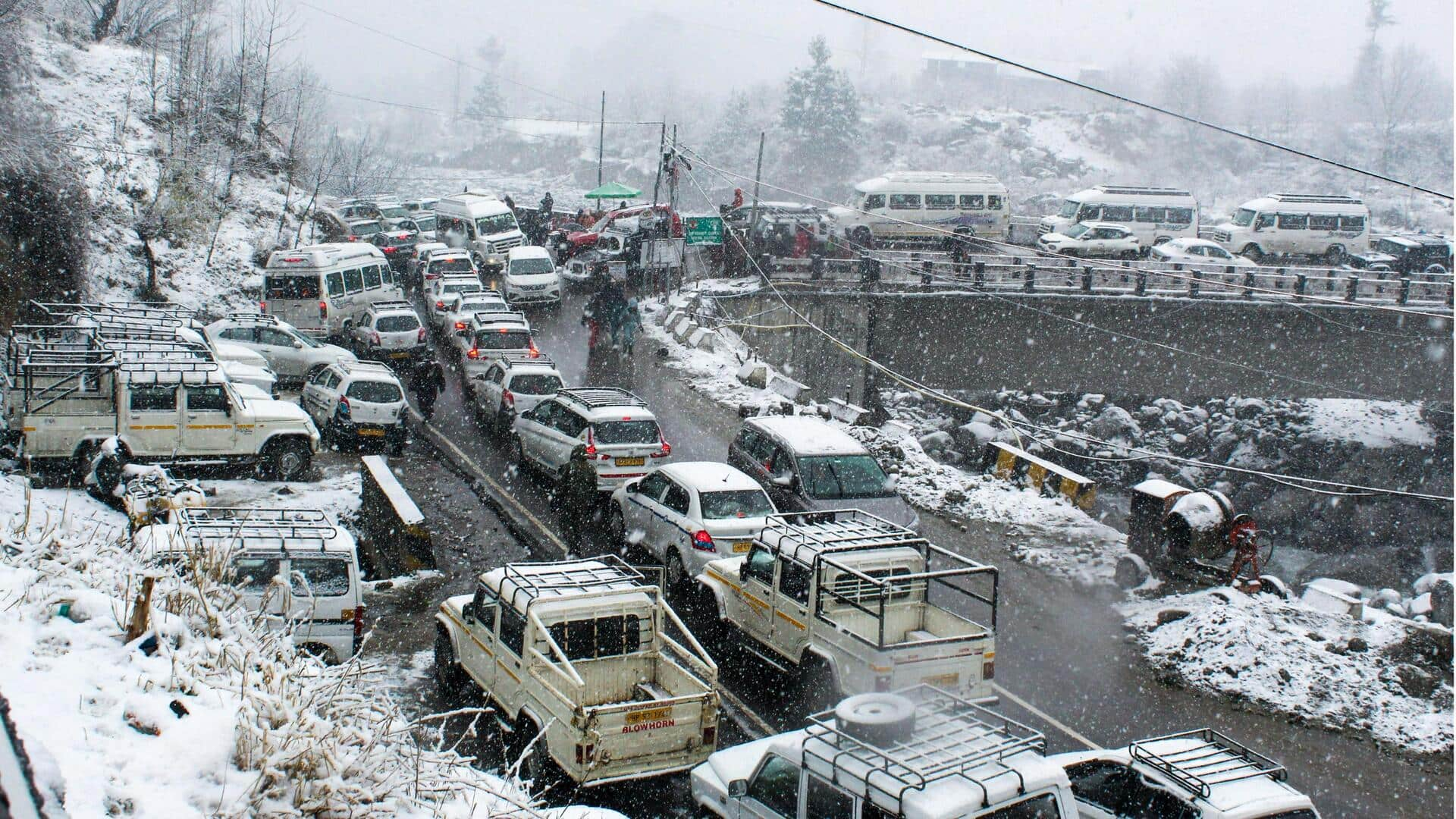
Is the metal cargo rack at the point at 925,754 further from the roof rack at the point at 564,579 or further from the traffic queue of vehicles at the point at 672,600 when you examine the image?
the roof rack at the point at 564,579

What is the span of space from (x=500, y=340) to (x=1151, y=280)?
67.3 feet

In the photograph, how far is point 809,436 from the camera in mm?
16578

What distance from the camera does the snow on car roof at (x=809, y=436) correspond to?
16.1 metres

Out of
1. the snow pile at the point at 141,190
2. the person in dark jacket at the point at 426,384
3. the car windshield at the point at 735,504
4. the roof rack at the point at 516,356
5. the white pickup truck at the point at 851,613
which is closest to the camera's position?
the white pickup truck at the point at 851,613

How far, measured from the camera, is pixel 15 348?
16.3 metres

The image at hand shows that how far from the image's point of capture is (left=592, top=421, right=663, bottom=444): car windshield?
17.1 m

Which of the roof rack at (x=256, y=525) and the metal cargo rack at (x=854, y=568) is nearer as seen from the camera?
the metal cargo rack at (x=854, y=568)

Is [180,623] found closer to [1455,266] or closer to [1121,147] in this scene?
[1455,266]

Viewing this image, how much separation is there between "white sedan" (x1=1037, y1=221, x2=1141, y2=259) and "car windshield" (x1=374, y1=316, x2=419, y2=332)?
78.3 ft

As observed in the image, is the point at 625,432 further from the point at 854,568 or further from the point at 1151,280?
the point at 1151,280

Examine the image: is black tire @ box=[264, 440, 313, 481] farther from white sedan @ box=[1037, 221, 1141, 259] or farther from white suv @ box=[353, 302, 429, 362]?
white sedan @ box=[1037, 221, 1141, 259]

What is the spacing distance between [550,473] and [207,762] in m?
13.1

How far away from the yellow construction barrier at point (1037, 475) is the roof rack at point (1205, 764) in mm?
10262

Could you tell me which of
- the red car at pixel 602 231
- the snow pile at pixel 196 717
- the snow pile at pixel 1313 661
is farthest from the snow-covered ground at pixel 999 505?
the red car at pixel 602 231
